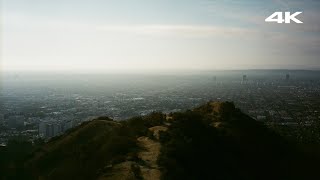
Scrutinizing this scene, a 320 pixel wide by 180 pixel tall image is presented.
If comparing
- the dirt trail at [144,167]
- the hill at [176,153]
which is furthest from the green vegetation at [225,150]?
the dirt trail at [144,167]

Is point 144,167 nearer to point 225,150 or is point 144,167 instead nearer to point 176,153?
point 176,153

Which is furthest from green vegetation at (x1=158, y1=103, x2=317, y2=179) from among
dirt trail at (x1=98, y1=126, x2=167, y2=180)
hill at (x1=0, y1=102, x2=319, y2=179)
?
dirt trail at (x1=98, y1=126, x2=167, y2=180)

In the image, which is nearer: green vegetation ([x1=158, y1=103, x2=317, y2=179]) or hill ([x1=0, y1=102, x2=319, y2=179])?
hill ([x1=0, y1=102, x2=319, y2=179])

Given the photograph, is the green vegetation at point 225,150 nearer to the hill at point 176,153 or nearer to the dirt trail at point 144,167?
the hill at point 176,153

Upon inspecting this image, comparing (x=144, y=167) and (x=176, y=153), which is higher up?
(x=176, y=153)

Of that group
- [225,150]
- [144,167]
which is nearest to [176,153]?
[144,167]

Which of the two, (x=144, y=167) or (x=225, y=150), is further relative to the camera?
(x=225, y=150)

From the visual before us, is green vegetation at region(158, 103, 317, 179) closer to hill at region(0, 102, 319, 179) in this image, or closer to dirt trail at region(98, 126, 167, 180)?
hill at region(0, 102, 319, 179)

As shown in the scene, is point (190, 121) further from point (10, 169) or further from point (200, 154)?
point (10, 169)
